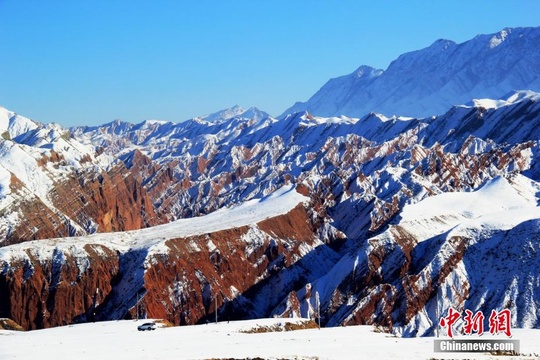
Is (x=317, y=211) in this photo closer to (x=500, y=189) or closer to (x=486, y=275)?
(x=500, y=189)

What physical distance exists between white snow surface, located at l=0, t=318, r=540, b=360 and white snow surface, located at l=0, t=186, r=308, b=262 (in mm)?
56749

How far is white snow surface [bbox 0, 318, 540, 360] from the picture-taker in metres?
59.0

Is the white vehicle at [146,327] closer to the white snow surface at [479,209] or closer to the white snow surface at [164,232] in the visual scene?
the white snow surface at [164,232]

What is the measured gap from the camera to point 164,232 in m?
152

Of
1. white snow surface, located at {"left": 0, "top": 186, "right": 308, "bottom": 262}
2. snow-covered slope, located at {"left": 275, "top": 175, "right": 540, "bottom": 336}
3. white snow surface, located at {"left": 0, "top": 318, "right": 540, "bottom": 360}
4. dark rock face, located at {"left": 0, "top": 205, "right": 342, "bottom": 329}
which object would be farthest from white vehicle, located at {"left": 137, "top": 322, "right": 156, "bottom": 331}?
white snow surface, located at {"left": 0, "top": 186, "right": 308, "bottom": 262}

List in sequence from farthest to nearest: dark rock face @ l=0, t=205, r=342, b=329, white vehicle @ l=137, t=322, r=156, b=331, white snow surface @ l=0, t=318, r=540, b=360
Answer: dark rock face @ l=0, t=205, r=342, b=329
white vehicle @ l=137, t=322, r=156, b=331
white snow surface @ l=0, t=318, r=540, b=360

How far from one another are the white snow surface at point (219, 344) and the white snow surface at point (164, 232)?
186ft

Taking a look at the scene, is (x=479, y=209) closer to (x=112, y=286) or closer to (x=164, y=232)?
(x=164, y=232)

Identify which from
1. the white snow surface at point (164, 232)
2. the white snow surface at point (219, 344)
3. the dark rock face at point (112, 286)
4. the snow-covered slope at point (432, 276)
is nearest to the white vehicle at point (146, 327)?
the white snow surface at point (219, 344)

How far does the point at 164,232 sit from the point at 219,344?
8829cm

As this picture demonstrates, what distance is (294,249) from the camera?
16025 centimetres

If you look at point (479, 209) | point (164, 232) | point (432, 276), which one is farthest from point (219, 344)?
point (479, 209)

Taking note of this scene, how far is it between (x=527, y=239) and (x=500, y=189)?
54703 mm

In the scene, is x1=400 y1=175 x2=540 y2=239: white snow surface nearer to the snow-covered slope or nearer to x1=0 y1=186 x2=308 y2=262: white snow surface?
the snow-covered slope
